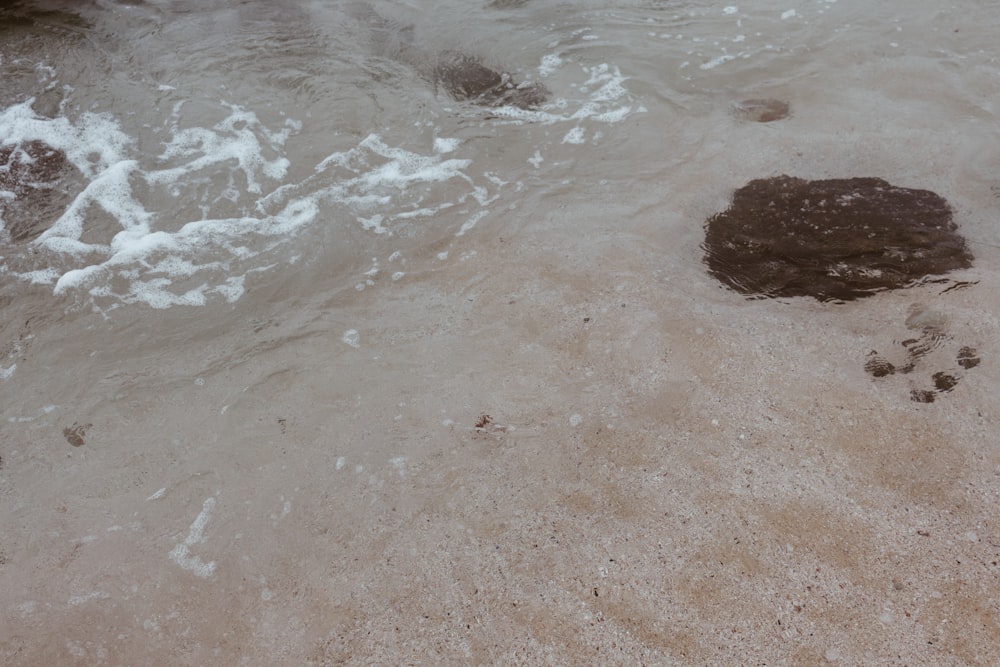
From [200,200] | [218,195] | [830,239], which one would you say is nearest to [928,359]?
[830,239]

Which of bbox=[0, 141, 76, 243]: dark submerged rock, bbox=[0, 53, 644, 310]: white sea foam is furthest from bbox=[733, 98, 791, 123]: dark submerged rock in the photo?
bbox=[0, 141, 76, 243]: dark submerged rock

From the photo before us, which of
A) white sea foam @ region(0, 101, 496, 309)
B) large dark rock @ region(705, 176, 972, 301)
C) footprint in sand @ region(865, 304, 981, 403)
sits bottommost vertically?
footprint in sand @ region(865, 304, 981, 403)

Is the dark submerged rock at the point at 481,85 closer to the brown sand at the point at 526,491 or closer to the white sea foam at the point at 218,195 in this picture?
the white sea foam at the point at 218,195

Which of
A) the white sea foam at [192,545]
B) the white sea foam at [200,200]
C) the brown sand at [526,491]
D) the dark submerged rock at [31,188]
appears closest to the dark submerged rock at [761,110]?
the brown sand at [526,491]

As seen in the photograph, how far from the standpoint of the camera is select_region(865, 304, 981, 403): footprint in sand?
3.36 metres

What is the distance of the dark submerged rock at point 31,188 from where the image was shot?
16.9 ft

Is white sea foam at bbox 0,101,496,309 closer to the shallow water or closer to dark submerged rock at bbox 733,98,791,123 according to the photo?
the shallow water

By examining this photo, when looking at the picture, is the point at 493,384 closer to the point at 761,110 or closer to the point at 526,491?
the point at 526,491

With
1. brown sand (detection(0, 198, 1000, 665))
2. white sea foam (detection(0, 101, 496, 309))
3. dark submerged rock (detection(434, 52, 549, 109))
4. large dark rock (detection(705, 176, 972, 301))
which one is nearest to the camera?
brown sand (detection(0, 198, 1000, 665))

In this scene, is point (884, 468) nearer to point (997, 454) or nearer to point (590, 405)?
→ point (997, 454)

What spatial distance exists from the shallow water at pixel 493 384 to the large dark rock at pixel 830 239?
0.15m

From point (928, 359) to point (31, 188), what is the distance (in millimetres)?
7184

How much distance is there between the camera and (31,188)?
217 inches

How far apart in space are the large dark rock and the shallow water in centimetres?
15
